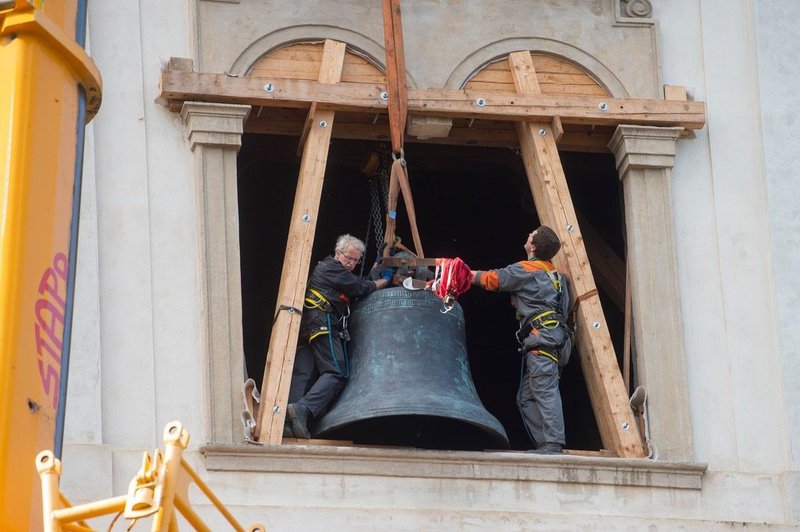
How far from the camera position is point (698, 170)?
1443 centimetres

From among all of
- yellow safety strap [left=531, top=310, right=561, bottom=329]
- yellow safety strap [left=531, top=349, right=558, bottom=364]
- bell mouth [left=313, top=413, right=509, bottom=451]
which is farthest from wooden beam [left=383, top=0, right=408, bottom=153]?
bell mouth [left=313, top=413, right=509, bottom=451]

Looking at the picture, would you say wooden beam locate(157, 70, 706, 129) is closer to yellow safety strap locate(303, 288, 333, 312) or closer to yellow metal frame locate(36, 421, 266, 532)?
yellow safety strap locate(303, 288, 333, 312)

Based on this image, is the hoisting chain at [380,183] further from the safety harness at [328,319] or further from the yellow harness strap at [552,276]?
the yellow harness strap at [552,276]

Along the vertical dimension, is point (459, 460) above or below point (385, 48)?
below

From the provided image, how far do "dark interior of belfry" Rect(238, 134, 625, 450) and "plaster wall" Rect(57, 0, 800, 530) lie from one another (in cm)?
217

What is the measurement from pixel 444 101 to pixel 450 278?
1284mm

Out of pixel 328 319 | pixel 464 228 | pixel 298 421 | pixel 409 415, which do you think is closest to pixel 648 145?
pixel 328 319

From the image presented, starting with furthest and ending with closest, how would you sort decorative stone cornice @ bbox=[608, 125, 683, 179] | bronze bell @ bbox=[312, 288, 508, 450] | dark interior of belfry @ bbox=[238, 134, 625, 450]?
dark interior of belfry @ bbox=[238, 134, 625, 450], decorative stone cornice @ bbox=[608, 125, 683, 179], bronze bell @ bbox=[312, 288, 508, 450]

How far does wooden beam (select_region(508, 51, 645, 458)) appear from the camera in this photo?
13789 mm

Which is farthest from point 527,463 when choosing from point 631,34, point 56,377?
point 56,377

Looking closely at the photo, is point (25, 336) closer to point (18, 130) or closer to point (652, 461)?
point (18, 130)

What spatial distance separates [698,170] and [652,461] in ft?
6.44

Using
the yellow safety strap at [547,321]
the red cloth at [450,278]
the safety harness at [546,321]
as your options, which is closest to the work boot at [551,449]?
the safety harness at [546,321]

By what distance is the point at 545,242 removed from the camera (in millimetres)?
13984
